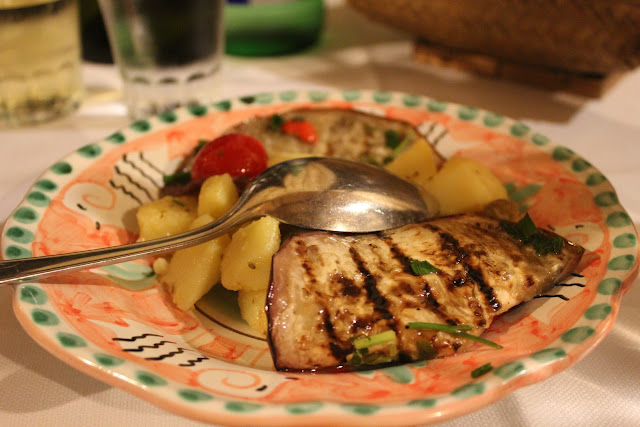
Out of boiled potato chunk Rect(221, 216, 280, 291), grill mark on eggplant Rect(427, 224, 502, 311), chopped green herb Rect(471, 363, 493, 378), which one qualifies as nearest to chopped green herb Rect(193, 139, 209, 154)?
boiled potato chunk Rect(221, 216, 280, 291)

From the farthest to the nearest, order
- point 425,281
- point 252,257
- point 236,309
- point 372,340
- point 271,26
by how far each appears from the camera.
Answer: point 271,26 → point 236,309 → point 252,257 → point 425,281 → point 372,340

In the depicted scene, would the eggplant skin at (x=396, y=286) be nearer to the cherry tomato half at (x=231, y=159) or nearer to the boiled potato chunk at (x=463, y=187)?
the boiled potato chunk at (x=463, y=187)

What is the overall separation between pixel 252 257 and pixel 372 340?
354 mm

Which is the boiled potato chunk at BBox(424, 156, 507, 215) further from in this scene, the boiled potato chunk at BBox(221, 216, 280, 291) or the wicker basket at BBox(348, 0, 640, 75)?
the wicker basket at BBox(348, 0, 640, 75)

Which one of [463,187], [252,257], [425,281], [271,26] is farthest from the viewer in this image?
[271,26]

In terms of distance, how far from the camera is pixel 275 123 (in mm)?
1849

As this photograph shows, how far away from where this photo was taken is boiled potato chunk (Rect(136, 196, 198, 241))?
1520mm

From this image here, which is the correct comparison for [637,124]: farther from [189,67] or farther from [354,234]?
Answer: [189,67]

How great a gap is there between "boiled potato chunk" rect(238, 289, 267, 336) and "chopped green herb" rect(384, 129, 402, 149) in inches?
27.9

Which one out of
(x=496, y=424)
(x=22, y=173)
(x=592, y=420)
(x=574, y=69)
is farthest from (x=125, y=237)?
(x=574, y=69)

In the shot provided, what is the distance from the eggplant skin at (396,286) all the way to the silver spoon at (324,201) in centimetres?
7

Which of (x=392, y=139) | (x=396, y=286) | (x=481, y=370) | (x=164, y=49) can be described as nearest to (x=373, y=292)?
(x=396, y=286)

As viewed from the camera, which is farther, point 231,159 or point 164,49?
point 164,49

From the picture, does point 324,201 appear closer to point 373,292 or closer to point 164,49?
point 373,292
